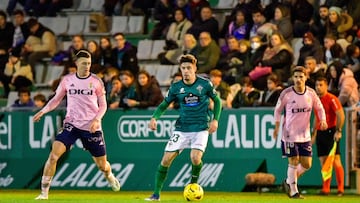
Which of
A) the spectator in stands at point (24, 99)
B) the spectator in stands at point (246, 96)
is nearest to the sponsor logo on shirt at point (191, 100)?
the spectator in stands at point (246, 96)

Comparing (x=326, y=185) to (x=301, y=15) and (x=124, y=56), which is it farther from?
(x=124, y=56)

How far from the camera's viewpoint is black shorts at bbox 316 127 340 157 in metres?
22.5

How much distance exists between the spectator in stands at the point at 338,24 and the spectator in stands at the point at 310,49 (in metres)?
0.74

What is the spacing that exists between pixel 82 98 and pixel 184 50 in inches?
303

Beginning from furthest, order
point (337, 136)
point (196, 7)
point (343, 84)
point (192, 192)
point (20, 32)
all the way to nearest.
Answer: point (20, 32) < point (196, 7) < point (343, 84) < point (337, 136) < point (192, 192)

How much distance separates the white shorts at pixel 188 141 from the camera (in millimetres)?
18906

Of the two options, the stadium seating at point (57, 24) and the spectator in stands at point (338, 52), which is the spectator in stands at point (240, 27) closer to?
the spectator in stands at point (338, 52)

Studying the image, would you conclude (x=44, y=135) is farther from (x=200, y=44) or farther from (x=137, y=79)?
(x=200, y=44)

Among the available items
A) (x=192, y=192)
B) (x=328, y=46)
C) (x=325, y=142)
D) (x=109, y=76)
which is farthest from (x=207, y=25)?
(x=192, y=192)

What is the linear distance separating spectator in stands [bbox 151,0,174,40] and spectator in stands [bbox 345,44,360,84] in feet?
19.7

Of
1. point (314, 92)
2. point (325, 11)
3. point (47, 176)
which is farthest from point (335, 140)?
point (47, 176)

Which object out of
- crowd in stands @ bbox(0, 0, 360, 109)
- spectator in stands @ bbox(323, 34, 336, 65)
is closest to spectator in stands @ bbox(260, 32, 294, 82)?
crowd in stands @ bbox(0, 0, 360, 109)

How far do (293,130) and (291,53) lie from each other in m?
4.45

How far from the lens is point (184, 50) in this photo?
27156mm
